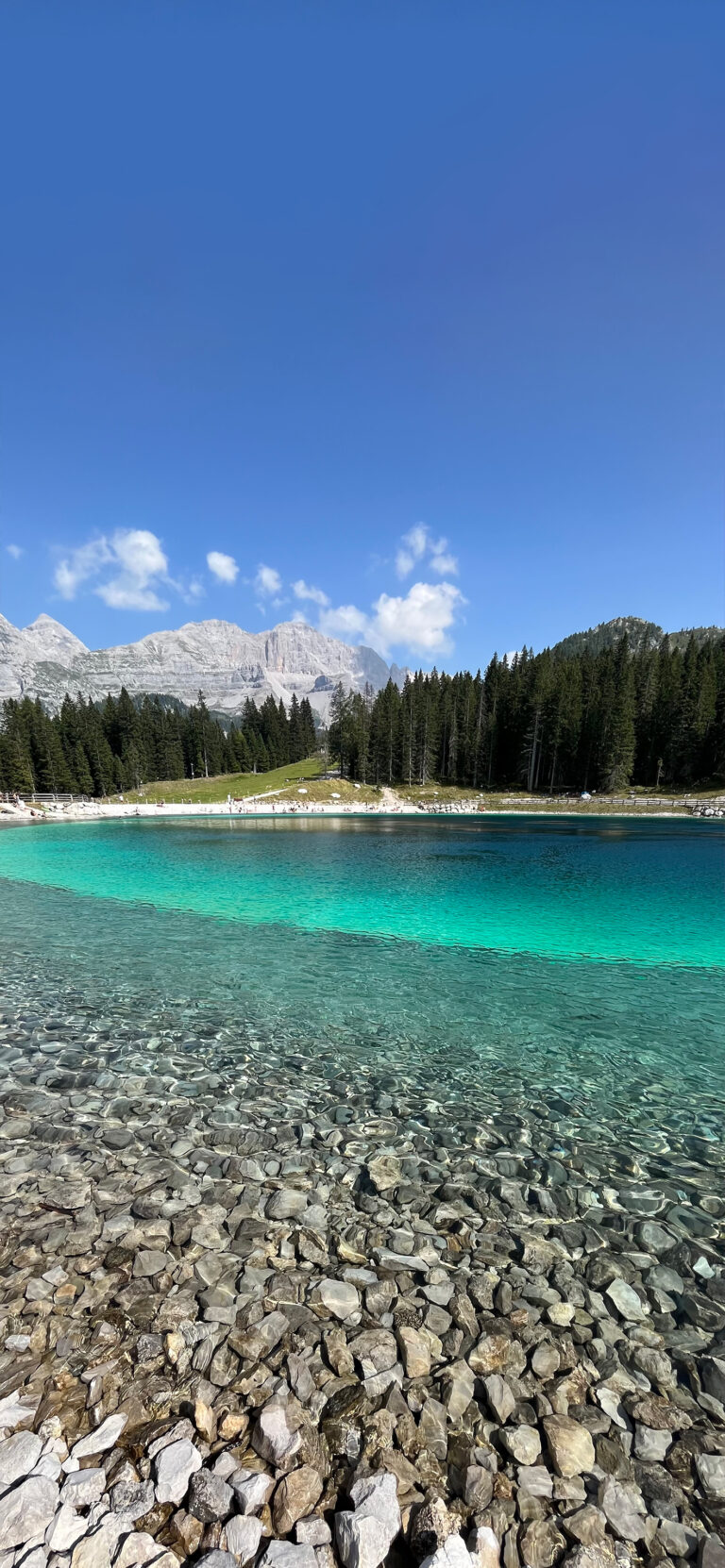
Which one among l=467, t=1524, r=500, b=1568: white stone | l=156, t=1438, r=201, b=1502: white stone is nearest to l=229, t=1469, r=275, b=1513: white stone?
l=156, t=1438, r=201, b=1502: white stone

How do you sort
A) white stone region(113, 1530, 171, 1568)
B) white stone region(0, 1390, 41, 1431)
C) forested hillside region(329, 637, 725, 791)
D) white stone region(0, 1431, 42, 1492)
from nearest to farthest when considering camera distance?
1. white stone region(113, 1530, 171, 1568)
2. white stone region(0, 1431, 42, 1492)
3. white stone region(0, 1390, 41, 1431)
4. forested hillside region(329, 637, 725, 791)

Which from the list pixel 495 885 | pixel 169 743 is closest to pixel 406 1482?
pixel 495 885

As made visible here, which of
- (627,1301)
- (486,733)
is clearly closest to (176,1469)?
(627,1301)

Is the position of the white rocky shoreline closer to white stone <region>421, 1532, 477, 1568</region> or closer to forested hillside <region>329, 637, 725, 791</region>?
white stone <region>421, 1532, 477, 1568</region>

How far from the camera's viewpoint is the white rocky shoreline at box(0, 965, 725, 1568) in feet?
10.6

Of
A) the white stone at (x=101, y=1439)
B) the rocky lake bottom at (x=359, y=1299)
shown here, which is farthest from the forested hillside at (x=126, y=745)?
the white stone at (x=101, y=1439)

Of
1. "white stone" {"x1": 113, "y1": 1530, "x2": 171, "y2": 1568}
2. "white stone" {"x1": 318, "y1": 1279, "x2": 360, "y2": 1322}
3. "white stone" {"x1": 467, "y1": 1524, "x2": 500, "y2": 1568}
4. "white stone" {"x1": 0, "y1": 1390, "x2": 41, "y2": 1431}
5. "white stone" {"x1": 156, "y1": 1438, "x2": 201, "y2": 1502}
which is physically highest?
"white stone" {"x1": 113, "y1": 1530, "x2": 171, "y2": 1568}

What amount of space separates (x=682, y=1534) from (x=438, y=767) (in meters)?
124

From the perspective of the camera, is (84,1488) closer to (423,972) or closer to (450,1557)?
(450,1557)

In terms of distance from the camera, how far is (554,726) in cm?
10725

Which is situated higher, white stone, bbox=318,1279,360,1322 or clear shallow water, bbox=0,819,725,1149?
white stone, bbox=318,1279,360,1322

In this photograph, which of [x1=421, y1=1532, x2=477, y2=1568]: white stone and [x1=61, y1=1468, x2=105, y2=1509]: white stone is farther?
[x1=61, y1=1468, x2=105, y2=1509]: white stone

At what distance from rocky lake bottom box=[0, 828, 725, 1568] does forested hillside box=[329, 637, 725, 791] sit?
9982cm

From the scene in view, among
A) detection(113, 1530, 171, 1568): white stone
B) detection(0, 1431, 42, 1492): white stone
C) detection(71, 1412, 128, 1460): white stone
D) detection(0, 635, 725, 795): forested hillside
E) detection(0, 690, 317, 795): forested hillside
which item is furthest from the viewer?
detection(0, 690, 317, 795): forested hillside
